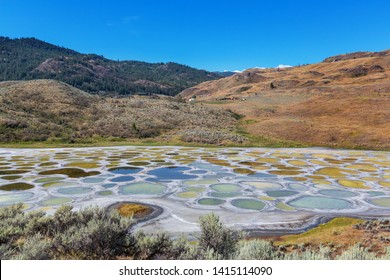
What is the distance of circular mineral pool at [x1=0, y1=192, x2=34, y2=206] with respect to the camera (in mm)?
14328

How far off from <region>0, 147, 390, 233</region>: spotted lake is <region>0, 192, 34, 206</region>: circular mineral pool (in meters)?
0.05

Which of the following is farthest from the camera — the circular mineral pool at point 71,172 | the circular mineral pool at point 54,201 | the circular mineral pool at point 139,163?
the circular mineral pool at point 139,163

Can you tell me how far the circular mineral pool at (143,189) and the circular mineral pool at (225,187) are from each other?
2942 mm

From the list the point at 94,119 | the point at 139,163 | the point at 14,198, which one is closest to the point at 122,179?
the point at 139,163

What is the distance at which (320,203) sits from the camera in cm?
1463

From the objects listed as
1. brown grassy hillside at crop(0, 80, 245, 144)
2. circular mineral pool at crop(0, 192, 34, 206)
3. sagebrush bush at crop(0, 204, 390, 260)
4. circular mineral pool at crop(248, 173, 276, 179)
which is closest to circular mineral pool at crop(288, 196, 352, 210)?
circular mineral pool at crop(248, 173, 276, 179)

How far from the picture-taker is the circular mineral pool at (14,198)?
14328 millimetres

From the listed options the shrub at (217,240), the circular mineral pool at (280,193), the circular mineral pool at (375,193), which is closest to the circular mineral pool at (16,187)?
the shrub at (217,240)

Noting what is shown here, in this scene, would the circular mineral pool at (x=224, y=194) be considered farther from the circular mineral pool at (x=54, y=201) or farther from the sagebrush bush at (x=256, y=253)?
the sagebrush bush at (x=256, y=253)

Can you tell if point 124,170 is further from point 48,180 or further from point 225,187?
point 225,187

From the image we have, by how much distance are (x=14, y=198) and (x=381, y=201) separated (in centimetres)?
1798

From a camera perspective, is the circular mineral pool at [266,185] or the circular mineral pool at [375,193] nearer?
the circular mineral pool at [375,193]

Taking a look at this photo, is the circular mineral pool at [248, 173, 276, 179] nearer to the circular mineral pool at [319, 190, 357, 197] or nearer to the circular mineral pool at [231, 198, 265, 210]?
the circular mineral pool at [319, 190, 357, 197]
